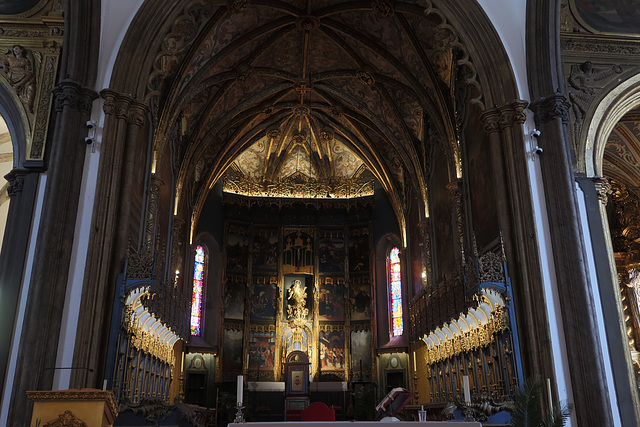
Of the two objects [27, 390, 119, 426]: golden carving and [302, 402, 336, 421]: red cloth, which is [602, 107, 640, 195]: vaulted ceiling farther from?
[27, 390, 119, 426]: golden carving

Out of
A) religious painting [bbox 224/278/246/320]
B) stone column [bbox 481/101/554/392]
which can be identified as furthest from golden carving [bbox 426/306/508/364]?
religious painting [bbox 224/278/246/320]

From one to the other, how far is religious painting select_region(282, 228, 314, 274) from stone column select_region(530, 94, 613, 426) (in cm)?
1414

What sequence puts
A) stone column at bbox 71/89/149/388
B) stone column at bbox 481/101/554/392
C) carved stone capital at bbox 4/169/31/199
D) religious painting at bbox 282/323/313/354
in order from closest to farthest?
stone column at bbox 71/89/149/388
stone column at bbox 481/101/554/392
carved stone capital at bbox 4/169/31/199
religious painting at bbox 282/323/313/354

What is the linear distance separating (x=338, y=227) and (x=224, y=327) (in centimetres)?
621

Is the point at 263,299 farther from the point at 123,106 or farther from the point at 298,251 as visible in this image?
the point at 123,106

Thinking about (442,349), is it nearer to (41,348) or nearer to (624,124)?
(624,124)

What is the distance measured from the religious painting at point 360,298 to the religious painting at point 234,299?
438cm

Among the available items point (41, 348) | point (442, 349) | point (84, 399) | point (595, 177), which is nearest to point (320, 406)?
point (84, 399)

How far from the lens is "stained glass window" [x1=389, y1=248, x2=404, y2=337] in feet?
73.6

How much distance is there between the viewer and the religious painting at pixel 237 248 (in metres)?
23.4

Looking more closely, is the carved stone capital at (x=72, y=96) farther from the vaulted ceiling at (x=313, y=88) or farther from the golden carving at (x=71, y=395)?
the golden carving at (x=71, y=395)

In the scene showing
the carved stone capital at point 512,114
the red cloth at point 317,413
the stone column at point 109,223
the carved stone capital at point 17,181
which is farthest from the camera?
the carved stone capital at point 512,114

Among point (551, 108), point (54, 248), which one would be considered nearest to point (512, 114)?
point (551, 108)

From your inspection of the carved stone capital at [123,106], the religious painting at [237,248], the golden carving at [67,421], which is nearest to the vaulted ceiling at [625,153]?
the carved stone capital at [123,106]
